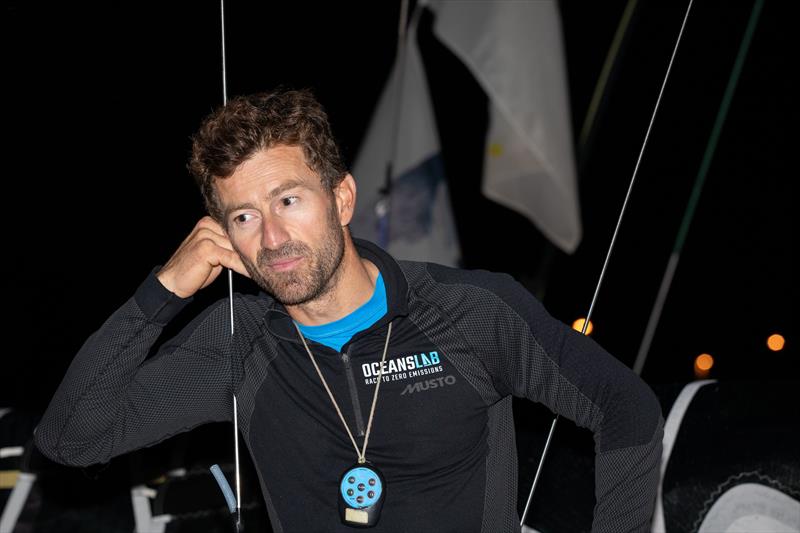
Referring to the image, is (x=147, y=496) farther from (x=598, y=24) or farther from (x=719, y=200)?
(x=719, y=200)

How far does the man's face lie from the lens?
1.73 meters

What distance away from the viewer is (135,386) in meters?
1.83

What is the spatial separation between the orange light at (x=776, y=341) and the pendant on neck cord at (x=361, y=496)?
4.47 metres

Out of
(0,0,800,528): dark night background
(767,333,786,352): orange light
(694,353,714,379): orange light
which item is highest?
(0,0,800,528): dark night background

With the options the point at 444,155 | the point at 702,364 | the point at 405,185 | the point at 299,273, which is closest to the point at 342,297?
the point at 299,273

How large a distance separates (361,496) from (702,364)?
4311 mm

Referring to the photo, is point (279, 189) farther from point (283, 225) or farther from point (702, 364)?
point (702, 364)

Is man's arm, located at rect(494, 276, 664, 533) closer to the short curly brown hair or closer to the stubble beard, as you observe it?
the stubble beard

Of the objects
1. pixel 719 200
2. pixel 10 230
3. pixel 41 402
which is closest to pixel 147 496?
pixel 41 402

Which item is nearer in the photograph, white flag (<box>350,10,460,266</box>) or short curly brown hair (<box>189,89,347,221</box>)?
short curly brown hair (<box>189,89,347,221</box>)

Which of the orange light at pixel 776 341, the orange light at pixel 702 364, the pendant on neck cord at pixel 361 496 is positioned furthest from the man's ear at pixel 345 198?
the orange light at pixel 776 341

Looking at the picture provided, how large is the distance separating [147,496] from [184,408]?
101 centimetres

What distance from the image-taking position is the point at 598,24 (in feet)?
16.2

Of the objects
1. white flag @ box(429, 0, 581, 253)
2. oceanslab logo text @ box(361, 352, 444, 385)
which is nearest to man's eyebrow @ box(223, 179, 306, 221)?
oceanslab logo text @ box(361, 352, 444, 385)
